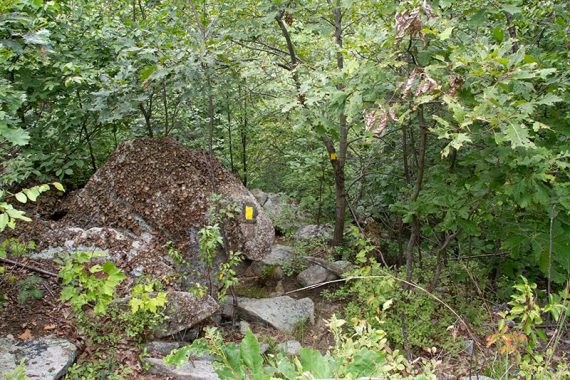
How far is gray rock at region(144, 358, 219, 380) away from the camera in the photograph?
3359 millimetres

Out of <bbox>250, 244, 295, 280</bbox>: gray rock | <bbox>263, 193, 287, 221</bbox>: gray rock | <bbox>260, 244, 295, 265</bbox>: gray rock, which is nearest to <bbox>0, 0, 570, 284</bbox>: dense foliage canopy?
<bbox>263, 193, 287, 221</bbox>: gray rock

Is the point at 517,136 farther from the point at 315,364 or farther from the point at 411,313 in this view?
the point at 411,313

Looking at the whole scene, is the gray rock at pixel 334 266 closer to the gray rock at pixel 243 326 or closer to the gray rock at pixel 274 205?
the gray rock at pixel 243 326

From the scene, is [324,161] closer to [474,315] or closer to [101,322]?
[474,315]

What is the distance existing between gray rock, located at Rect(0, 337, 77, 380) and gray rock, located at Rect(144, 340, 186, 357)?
1.94 feet

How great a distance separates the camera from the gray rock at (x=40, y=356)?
298 cm

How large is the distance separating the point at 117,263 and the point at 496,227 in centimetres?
353

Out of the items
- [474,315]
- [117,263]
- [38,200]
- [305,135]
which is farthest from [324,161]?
[38,200]

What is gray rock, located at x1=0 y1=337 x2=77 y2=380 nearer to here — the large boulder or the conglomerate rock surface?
the conglomerate rock surface

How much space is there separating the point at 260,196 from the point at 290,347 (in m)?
3.82

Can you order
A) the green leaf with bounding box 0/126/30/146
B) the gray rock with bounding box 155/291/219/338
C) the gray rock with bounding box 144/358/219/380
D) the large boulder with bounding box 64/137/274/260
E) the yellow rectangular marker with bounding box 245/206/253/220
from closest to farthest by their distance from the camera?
the green leaf with bounding box 0/126/30/146, the gray rock with bounding box 144/358/219/380, the gray rock with bounding box 155/291/219/338, the large boulder with bounding box 64/137/274/260, the yellow rectangular marker with bounding box 245/206/253/220

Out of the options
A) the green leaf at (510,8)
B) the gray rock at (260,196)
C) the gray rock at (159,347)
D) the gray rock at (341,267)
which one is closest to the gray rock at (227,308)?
the gray rock at (159,347)

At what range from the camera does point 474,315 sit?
4.57 meters

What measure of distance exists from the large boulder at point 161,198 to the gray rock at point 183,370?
63.0 inches
